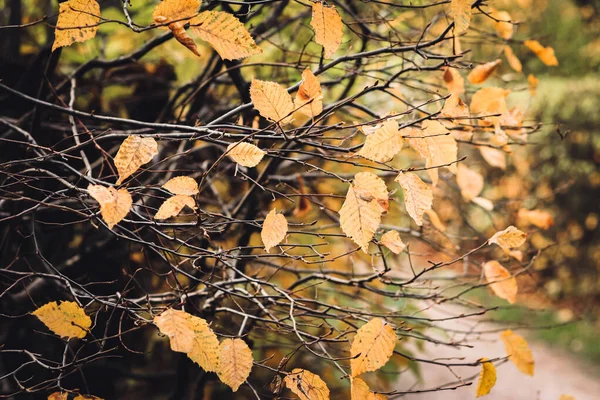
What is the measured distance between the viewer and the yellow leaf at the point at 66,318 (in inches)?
38.3

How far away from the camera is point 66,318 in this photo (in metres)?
0.99

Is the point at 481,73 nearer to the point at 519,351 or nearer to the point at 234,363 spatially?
the point at 519,351

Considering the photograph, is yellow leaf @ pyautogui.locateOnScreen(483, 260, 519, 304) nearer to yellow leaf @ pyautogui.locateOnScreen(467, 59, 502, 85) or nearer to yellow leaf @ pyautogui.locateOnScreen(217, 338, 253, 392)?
yellow leaf @ pyautogui.locateOnScreen(467, 59, 502, 85)

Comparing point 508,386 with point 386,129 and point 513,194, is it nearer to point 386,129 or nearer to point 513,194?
point 513,194

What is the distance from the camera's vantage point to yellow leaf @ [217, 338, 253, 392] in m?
0.99

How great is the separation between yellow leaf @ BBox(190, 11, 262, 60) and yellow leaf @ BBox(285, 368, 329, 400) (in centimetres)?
67

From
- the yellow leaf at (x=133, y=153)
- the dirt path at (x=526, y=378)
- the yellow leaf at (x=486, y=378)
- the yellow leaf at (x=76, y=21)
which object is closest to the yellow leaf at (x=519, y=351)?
the yellow leaf at (x=486, y=378)

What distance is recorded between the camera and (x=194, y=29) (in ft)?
3.20

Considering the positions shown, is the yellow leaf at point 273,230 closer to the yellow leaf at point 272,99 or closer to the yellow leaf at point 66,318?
the yellow leaf at point 272,99

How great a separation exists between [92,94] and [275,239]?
1471 mm

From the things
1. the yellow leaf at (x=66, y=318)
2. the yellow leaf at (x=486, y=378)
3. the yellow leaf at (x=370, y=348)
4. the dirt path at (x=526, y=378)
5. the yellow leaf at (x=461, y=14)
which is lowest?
the dirt path at (x=526, y=378)

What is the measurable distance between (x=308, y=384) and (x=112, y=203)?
540mm

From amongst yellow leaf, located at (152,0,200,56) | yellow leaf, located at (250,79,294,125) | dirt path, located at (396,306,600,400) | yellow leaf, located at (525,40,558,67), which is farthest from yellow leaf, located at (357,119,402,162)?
dirt path, located at (396,306,600,400)

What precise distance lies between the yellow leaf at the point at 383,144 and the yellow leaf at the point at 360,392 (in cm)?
47
